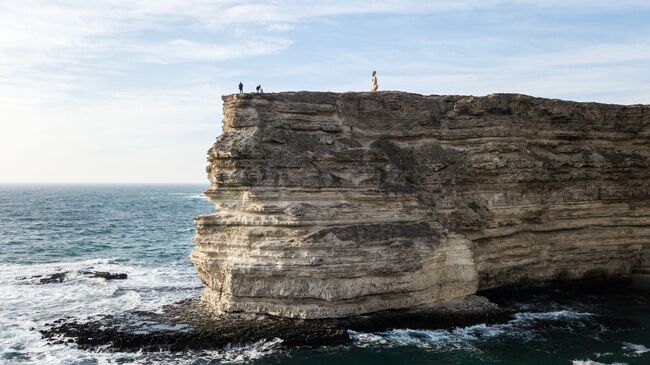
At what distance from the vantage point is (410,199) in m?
25.1

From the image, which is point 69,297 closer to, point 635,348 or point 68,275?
point 68,275

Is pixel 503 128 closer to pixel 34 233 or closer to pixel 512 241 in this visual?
pixel 512 241

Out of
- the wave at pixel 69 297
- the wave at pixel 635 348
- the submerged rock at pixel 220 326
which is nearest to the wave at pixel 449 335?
the submerged rock at pixel 220 326

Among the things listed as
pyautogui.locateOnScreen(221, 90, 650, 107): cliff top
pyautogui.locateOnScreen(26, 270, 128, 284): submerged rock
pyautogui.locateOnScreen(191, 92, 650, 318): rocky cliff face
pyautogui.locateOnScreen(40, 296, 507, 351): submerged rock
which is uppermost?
pyautogui.locateOnScreen(221, 90, 650, 107): cliff top

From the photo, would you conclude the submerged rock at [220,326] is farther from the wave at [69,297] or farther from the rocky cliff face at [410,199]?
the wave at [69,297]

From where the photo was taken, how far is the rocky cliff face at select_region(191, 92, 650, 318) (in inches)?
898

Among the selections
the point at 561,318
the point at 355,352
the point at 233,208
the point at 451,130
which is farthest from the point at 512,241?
the point at 233,208

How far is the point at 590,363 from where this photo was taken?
20.3 metres

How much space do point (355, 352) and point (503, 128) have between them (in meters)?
12.7

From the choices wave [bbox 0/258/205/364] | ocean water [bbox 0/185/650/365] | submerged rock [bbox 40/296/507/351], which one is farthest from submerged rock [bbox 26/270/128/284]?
submerged rock [bbox 40/296/507/351]

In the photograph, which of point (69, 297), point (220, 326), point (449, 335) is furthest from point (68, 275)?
point (449, 335)

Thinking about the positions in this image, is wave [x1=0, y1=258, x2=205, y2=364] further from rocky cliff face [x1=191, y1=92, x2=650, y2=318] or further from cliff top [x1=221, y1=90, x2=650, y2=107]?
cliff top [x1=221, y1=90, x2=650, y2=107]

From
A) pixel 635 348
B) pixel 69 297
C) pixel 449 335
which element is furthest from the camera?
pixel 69 297

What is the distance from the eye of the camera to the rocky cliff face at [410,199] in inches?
898
